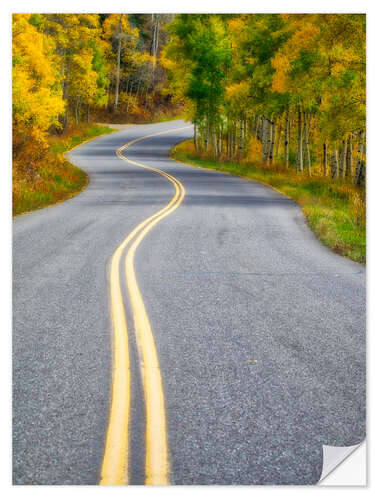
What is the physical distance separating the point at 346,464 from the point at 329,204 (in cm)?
1113

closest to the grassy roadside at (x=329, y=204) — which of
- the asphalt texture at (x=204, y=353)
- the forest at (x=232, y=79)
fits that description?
the forest at (x=232, y=79)

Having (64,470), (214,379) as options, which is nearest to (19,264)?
(214,379)

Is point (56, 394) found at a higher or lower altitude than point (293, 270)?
lower

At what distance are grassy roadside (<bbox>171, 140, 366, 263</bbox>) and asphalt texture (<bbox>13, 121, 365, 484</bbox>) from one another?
1.97 feet

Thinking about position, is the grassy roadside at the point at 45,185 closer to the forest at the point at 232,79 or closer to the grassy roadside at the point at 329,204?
the forest at the point at 232,79

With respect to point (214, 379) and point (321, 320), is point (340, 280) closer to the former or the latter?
point (321, 320)

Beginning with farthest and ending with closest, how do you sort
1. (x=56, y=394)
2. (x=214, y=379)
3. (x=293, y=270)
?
(x=293, y=270)
(x=214, y=379)
(x=56, y=394)

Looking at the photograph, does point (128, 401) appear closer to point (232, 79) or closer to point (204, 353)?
point (204, 353)

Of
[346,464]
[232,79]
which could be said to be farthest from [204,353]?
[232,79]

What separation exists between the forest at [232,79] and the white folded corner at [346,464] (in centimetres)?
463

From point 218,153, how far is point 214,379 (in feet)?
102

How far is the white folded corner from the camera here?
272cm

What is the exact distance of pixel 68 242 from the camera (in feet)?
28.5

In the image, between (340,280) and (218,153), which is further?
(218,153)
